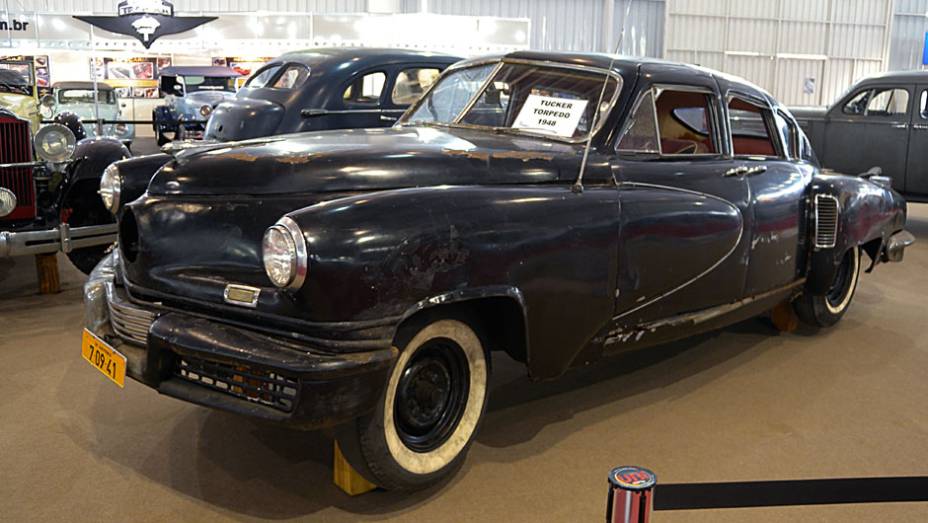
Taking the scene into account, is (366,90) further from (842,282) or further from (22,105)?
(842,282)

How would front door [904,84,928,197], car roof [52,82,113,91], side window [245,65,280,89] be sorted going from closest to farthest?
side window [245,65,280,89]
front door [904,84,928,197]
car roof [52,82,113,91]

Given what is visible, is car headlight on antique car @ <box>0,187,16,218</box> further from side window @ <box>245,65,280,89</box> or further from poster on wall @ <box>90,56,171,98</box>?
poster on wall @ <box>90,56,171,98</box>

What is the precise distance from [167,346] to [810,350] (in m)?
3.90

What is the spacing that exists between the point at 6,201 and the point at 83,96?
12.7m

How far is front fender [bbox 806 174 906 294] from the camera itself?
5.05 metres

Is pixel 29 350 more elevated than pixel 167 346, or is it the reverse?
pixel 167 346

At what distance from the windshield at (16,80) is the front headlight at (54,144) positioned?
8.64 feet

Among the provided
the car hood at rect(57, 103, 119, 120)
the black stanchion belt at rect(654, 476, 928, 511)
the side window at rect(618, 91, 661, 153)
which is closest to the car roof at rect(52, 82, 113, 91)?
the car hood at rect(57, 103, 119, 120)

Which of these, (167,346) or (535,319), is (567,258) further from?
(167,346)

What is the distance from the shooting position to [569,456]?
364 centimetres

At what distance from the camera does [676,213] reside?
3900mm

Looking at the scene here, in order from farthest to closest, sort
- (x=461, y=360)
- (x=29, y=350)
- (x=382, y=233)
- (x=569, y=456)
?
1. (x=29, y=350)
2. (x=569, y=456)
3. (x=461, y=360)
4. (x=382, y=233)

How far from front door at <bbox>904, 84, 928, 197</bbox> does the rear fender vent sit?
5.85 m

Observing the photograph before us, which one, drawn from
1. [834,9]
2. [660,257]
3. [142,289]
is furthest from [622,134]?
[834,9]
